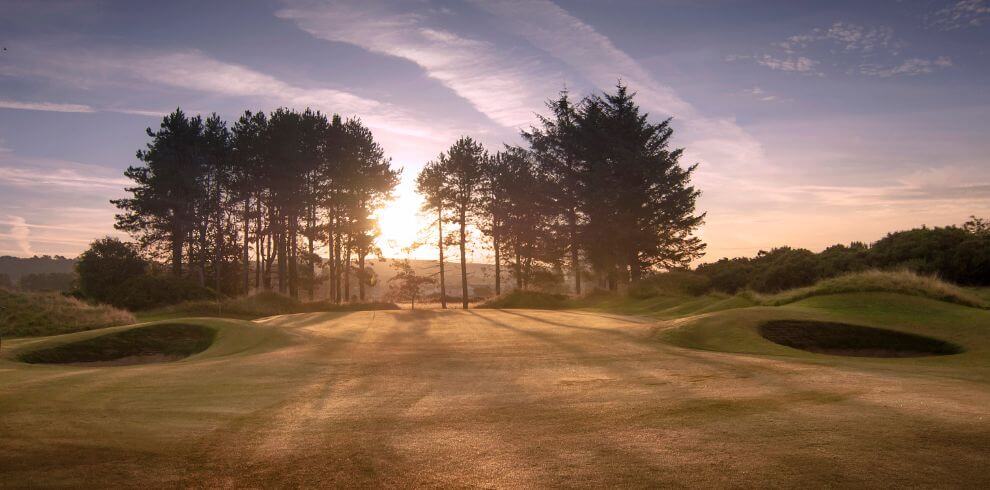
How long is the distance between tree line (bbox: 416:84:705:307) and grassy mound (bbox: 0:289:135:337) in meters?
25.5

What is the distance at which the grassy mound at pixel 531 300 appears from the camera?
138 ft

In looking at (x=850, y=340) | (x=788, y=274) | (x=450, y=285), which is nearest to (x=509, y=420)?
(x=850, y=340)

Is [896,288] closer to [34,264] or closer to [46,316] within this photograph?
[46,316]

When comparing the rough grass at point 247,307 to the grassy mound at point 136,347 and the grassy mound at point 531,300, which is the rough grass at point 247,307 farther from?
the grassy mound at point 136,347

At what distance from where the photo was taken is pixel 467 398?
9453mm

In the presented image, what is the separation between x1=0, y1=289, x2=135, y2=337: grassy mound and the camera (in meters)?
21.9

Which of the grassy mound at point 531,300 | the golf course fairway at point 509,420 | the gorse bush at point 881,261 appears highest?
the gorse bush at point 881,261

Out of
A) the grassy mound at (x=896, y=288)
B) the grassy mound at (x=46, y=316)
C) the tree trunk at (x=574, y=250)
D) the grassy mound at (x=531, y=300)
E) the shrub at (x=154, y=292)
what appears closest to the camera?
the grassy mound at (x=896, y=288)

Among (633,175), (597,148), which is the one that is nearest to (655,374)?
(633,175)

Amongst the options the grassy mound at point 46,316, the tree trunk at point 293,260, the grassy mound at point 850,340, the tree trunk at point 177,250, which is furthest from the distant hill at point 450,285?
the grassy mound at point 850,340

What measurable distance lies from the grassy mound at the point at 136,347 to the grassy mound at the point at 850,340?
57.2 ft

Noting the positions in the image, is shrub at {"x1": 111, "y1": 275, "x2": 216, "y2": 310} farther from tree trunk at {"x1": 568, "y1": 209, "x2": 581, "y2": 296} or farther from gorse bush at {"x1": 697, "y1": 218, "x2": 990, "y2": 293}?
gorse bush at {"x1": 697, "y1": 218, "x2": 990, "y2": 293}

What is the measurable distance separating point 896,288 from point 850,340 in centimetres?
558

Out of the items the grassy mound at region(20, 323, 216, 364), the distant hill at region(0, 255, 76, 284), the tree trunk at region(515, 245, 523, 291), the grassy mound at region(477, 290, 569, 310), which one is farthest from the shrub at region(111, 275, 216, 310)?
the distant hill at region(0, 255, 76, 284)
